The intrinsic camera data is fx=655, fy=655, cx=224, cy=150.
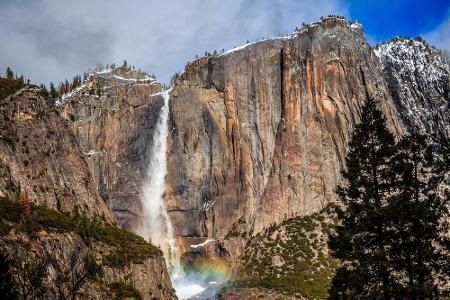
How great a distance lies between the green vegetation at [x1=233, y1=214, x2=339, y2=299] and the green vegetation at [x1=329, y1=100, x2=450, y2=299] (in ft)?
212

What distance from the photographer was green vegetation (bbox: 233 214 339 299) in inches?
4291

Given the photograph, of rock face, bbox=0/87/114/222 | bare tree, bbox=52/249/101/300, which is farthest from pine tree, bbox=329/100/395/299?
rock face, bbox=0/87/114/222

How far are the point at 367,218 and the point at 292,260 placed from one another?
77548 mm

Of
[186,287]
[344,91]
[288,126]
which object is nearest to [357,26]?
[344,91]

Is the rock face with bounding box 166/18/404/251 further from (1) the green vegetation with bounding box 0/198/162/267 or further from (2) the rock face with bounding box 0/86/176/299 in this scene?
(1) the green vegetation with bounding box 0/198/162/267

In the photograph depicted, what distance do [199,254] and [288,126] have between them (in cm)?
3213

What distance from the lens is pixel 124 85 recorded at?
15962cm

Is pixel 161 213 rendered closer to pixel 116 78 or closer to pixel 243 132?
pixel 243 132

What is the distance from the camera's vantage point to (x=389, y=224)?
4022 centimetres

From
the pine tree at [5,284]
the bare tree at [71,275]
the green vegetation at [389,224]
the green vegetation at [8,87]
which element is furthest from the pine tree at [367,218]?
the green vegetation at [8,87]

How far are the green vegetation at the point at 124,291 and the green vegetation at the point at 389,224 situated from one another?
30.3m

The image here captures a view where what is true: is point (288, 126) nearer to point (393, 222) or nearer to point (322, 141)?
point (322, 141)

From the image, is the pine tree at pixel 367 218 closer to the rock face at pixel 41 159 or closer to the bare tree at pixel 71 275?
the bare tree at pixel 71 275

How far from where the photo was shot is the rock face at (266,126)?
132000 millimetres
